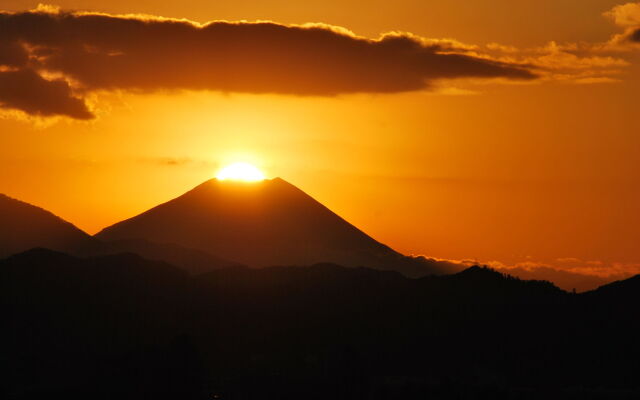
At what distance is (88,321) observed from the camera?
195250 millimetres

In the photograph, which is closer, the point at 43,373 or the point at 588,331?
the point at 43,373

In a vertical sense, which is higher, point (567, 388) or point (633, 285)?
point (633, 285)

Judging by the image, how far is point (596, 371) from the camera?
17175 cm

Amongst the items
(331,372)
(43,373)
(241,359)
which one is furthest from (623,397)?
(43,373)

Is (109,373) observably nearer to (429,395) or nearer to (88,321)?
(429,395)

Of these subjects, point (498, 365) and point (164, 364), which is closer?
point (164, 364)

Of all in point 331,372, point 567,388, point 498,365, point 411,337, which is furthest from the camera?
point 411,337

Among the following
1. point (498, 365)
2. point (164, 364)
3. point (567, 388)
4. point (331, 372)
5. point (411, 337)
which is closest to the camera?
point (164, 364)

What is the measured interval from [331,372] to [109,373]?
2598cm

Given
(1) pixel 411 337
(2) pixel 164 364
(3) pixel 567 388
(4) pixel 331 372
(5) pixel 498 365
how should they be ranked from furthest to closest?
(1) pixel 411 337 < (5) pixel 498 365 < (3) pixel 567 388 < (4) pixel 331 372 < (2) pixel 164 364

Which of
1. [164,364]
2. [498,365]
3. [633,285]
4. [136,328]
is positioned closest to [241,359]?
[136,328]

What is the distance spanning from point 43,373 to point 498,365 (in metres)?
63.0

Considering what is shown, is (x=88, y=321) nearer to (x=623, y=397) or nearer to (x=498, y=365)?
(x=498, y=365)

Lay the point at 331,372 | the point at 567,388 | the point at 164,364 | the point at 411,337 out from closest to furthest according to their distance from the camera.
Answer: the point at 164,364
the point at 331,372
the point at 567,388
the point at 411,337
